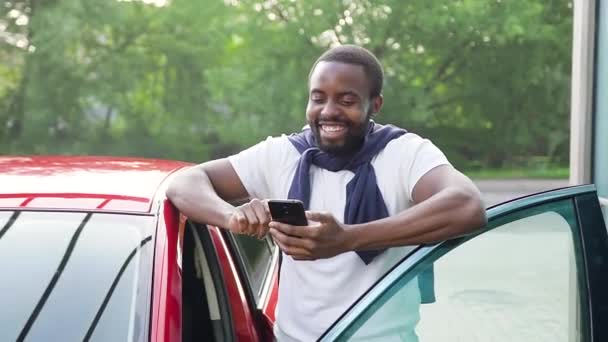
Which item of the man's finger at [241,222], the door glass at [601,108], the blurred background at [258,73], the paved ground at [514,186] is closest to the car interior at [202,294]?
the man's finger at [241,222]

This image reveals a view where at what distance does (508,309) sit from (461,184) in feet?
1.02

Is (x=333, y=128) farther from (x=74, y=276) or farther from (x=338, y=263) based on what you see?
(x=74, y=276)

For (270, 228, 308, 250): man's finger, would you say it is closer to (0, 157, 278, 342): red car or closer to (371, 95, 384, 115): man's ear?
(0, 157, 278, 342): red car

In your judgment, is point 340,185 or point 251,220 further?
point 340,185

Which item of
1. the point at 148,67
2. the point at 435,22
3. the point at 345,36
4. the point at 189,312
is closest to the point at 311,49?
the point at 345,36

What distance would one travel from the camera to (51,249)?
2.15m

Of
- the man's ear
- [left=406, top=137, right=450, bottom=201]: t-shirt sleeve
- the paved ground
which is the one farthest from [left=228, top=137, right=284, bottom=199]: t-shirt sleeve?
the paved ground

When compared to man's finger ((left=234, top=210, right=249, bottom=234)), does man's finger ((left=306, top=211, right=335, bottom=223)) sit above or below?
above

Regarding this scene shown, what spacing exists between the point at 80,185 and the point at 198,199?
37 cm

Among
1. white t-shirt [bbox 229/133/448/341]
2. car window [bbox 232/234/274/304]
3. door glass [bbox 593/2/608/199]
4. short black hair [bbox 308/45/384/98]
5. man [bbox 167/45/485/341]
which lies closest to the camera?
man [bbox 167/45/485/341]

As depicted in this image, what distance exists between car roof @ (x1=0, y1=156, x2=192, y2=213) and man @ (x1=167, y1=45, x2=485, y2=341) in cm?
12

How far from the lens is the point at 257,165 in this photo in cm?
233

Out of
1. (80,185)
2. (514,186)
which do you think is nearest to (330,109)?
(80,185)

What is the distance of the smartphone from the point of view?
1790 millimetres
